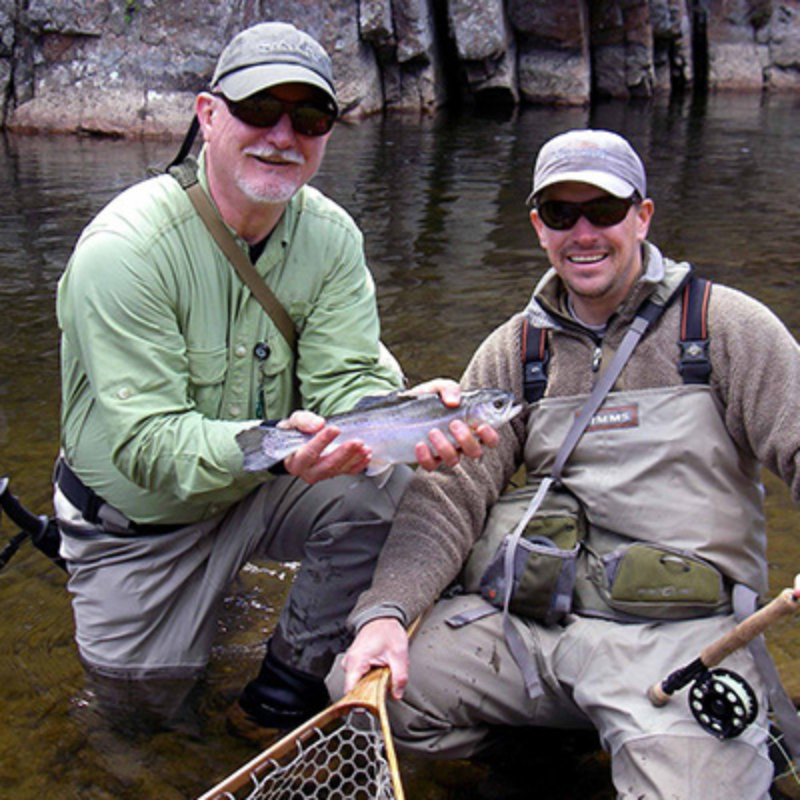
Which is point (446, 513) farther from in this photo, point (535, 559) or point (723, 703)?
point (723, 703)

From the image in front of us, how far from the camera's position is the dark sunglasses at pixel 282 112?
3.82 m

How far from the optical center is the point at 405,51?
27734 mm

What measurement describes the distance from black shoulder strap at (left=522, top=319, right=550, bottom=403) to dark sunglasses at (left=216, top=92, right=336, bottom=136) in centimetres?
114

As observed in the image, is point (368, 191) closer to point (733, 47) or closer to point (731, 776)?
point (731, 776)

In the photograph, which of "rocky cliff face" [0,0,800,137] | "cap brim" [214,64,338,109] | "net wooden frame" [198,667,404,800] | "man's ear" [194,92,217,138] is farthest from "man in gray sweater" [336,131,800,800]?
"rocky cliff face" [0,0,800,137]

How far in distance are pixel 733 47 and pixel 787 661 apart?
36.3 meters

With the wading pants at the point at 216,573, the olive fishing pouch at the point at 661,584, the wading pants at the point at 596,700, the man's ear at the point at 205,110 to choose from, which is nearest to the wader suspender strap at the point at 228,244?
the man's ear at the point at 205,110

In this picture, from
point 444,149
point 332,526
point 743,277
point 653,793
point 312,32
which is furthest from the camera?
point 312,32

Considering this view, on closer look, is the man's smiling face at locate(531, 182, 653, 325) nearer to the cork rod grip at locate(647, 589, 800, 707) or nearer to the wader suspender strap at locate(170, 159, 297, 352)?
the wader suspender strap at locate(170, 159, 297, 352)

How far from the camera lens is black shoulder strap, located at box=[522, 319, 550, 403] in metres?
3.82

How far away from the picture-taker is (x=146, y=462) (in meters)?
3.67

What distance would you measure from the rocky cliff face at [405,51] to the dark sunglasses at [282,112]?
20285 millimetres

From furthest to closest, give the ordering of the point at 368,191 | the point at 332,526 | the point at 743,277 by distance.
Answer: the point at 368,191
the point at 743,277
the point at 332,526

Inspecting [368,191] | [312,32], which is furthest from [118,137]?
[368,191]
